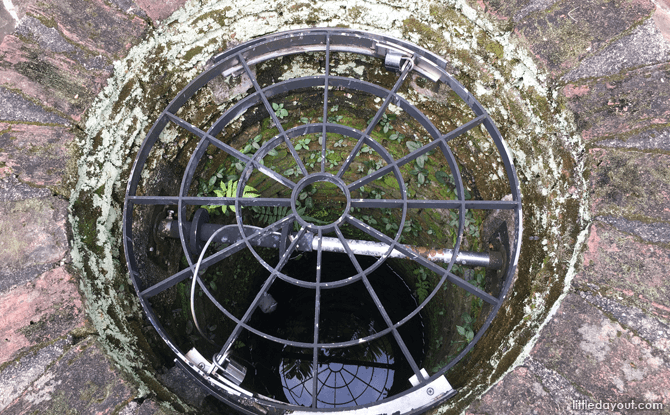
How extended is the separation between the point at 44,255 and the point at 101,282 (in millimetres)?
547

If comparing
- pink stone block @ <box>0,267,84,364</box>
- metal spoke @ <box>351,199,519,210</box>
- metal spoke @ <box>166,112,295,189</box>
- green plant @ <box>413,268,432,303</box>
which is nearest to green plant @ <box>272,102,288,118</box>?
metal spoke @ <box>166,112,295,189</box>

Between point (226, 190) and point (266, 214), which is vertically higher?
point (226, 190)

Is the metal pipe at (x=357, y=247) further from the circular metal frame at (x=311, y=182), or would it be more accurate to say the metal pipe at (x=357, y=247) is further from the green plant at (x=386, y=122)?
the green plant at (x=386, y=122)

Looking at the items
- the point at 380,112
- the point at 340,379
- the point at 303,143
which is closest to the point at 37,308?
the point at 380,112

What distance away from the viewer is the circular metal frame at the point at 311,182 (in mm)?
3244

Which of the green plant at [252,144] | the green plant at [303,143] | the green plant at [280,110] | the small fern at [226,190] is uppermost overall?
the green plant at [280,110]

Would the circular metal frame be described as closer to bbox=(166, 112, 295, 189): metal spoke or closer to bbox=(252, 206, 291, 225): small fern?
bbox=(166, 112, 295, 189): metal spoke

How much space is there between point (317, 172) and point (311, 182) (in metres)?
0.75

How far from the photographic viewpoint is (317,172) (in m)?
4.43

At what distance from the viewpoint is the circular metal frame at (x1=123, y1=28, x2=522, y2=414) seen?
3.24 meters

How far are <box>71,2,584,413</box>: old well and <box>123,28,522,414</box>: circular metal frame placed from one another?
0.03 meters

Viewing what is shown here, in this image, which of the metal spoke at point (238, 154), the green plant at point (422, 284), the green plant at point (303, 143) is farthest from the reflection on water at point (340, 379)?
the metal spoke at point (238, 154)

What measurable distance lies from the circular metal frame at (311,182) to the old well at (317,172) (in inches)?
1.2

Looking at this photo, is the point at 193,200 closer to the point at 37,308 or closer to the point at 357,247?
the point at 37,308
